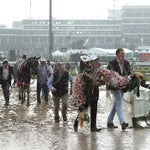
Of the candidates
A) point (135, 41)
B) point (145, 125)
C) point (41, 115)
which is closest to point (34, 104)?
point (41, 115)

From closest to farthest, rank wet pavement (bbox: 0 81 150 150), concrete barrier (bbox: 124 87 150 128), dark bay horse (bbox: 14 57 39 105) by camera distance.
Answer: wet pavement (bbox: 0 81 150 150) < concrete barrier (bbox: 124 87 150 128) < dark bay horse (bbox: 14 57 39 105)

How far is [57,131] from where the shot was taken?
31.8 feet

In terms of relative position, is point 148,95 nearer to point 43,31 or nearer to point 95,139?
point 95,139

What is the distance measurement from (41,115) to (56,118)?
1.37 metres

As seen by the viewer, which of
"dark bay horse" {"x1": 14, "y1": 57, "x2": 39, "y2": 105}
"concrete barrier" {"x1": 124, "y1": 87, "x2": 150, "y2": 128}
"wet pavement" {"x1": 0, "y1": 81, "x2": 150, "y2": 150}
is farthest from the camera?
"dark bay horse" {"x1": 14, "y1": 57, "x2": 39, "y2": 105}

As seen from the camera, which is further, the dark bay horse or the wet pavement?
the dark bay horse

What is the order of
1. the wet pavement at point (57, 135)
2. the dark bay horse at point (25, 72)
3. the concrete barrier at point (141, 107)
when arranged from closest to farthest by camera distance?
1. the wet pavement at point (57, 135)
2. the concrete barrier at point (141, 107)
3. the dark bay horse at point (25, 72)

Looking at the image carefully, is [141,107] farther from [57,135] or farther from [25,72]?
[25,72]

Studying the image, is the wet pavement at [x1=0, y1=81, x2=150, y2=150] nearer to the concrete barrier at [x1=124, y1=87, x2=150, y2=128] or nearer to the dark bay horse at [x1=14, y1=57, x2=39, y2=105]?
the concrete barrier at [x1=124, y1=87, x2=150, y2=128]

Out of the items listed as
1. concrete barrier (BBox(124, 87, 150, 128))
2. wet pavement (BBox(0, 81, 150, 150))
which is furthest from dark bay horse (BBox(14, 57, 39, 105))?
concrete barrier (BBox(124, 87, 150, 128))

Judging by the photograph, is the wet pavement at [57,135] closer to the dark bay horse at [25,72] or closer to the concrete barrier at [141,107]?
the concrete barrier at [141,107]

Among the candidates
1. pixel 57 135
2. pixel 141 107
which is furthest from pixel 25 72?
pixel 57 135

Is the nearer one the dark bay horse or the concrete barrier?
the concrete barrier

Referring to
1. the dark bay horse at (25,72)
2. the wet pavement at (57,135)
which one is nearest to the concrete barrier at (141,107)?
the wet pavement at (57,135)
